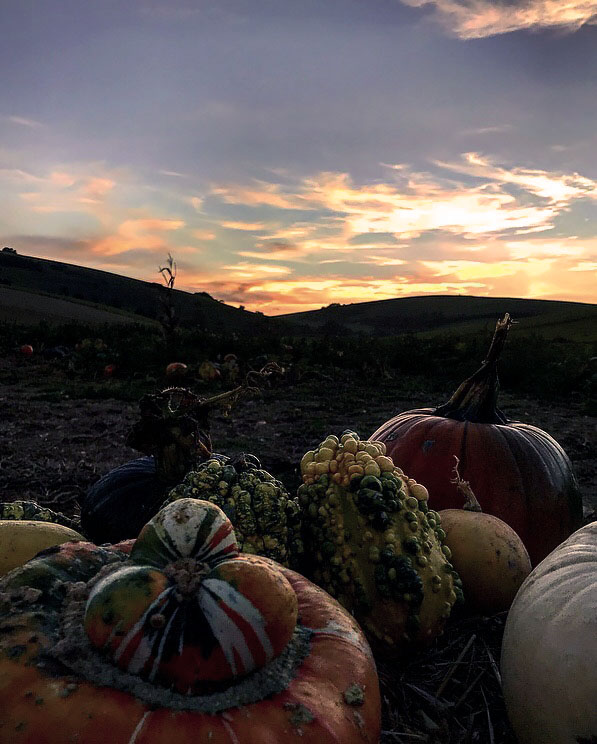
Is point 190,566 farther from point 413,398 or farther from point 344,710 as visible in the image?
point 413,398

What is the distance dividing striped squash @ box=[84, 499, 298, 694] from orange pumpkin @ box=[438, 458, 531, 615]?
5.19 feet

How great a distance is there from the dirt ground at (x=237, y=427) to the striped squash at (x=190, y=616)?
12.3ft

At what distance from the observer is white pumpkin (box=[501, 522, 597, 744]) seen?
195 cm

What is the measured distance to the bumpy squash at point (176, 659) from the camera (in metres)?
1.58

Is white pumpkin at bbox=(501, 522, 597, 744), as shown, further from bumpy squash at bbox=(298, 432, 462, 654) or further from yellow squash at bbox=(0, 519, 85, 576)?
yellow squash at bbox=(0, 519, 85, 576)

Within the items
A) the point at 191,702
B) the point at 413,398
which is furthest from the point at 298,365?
the point at 191,702

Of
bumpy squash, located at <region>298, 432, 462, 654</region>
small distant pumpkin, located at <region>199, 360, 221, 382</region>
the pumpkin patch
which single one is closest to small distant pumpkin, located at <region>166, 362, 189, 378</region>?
small distant pumpkin, located at <region>199, 360, 221, 382</region>

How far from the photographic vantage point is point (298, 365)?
1622cm

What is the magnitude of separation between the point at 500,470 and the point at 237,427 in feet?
20.4

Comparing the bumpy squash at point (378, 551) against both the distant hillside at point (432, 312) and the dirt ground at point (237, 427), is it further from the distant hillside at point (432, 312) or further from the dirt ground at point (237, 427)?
the distant hillside at point (432, 312)

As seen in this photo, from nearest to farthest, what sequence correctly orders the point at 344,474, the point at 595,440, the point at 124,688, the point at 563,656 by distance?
the point at 124,688
the point at 563,656
the point at 344,474
the point at 595,440

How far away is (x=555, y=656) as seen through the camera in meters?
2.05

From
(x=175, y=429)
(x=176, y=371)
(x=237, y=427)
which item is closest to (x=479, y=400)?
(x=175, y=429)

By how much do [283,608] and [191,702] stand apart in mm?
337
